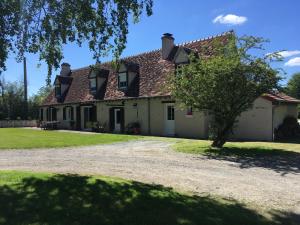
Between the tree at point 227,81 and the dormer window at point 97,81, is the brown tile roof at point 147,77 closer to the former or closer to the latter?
the dormer window at point 97,81

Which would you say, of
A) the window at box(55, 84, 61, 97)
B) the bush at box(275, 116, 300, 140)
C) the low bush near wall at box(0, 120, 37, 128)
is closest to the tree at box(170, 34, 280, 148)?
the bush at box(275, 116, 300, 140)

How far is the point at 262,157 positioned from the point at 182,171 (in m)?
4.99

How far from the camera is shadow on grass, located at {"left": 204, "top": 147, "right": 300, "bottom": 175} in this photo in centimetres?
1300

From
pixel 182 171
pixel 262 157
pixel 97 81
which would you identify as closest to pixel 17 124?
pixel 97 81

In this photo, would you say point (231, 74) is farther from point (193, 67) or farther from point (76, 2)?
point (76, 2)

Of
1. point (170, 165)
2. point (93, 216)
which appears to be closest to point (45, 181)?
point (93, 216)

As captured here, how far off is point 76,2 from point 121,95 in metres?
20.8

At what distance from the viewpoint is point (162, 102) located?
1065 inches

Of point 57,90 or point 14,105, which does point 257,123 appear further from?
point 14,105

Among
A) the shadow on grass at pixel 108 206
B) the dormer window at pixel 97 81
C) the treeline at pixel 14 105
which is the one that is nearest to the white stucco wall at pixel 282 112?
the dormer window at pixel 97 81

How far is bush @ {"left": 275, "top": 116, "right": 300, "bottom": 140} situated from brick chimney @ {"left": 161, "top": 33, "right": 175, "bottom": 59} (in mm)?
10256

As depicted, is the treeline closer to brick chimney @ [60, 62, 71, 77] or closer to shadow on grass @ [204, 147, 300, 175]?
brick chimney @ [60, 62, 71, 77]

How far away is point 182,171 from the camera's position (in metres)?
11.6

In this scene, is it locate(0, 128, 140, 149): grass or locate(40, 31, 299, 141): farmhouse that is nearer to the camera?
locate(0, 128, 140, 149): grass
